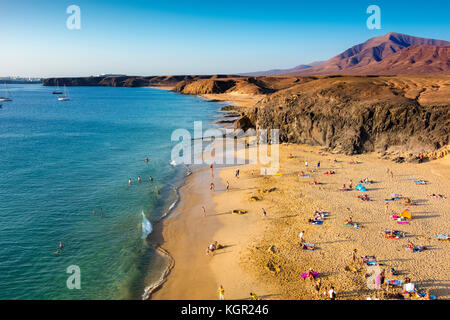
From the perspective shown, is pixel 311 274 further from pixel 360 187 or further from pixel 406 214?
pixel 360 187

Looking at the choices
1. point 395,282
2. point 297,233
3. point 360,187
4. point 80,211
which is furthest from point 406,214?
point 80,211

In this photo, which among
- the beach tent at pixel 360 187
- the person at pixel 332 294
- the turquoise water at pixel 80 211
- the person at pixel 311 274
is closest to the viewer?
the person at pixel 332 294

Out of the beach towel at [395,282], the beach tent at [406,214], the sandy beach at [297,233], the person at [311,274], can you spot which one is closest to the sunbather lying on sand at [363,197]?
the sandy beach at [297,233]

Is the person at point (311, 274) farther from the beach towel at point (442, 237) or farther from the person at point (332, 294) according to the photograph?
the beach towel at point (442, 237)

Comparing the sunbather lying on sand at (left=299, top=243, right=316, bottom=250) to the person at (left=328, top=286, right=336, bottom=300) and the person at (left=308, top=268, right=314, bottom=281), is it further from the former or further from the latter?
the person at (left=328, top=286, right=336, bottom=300)

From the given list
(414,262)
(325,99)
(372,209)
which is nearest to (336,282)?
(414,262)

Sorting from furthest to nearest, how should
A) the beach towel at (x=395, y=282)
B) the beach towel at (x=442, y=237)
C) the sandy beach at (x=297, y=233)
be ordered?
the beach towel at (x=442, y=237), the sandy beach at (x=297, y=233), the beach towel at (x=395, y=282)

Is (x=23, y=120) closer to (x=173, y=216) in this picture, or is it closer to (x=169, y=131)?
(x=169, y=131)
